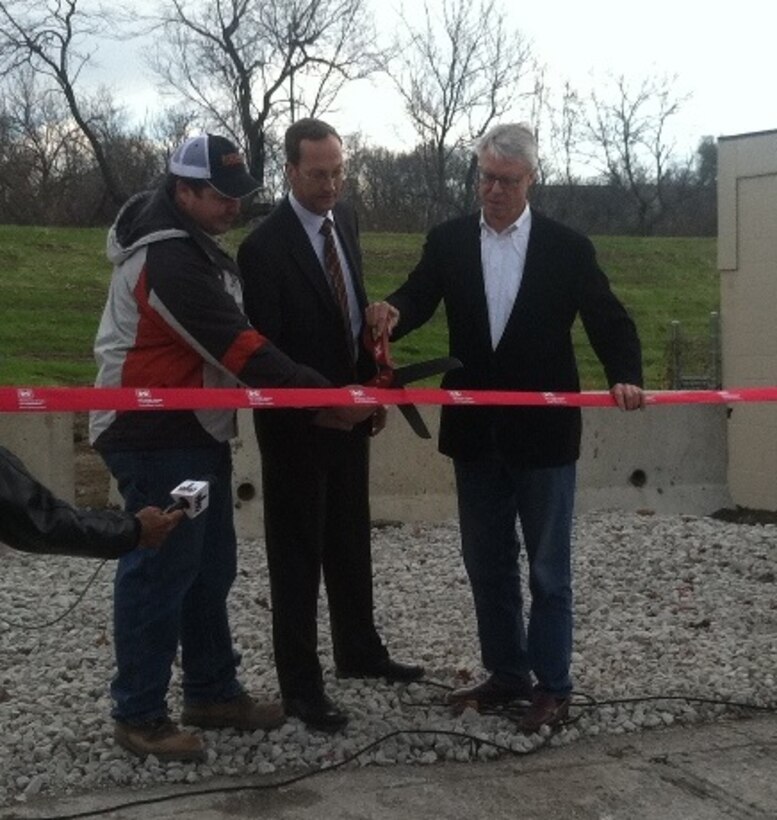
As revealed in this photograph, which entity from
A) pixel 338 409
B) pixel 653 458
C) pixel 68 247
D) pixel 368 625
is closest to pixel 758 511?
pixel 653 458

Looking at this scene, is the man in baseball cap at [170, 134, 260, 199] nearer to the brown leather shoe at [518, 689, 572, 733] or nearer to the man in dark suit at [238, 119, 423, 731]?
the man in dark suit at [238, 119, 423, 731]

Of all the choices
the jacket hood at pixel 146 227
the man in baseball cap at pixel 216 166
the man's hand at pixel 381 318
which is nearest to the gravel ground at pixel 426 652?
the man's hand at pixel 381 318

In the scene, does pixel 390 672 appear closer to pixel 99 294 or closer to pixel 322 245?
pixel 322 245

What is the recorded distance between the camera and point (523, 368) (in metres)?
5.93

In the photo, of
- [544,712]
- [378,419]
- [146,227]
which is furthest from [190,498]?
[544,712]

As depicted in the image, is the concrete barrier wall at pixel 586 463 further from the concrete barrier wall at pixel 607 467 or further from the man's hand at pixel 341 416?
the man's hand at pixel 341 416

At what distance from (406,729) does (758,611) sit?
3.00 meters

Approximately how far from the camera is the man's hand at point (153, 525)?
4582 mm

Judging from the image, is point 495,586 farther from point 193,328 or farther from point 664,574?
point 664,574

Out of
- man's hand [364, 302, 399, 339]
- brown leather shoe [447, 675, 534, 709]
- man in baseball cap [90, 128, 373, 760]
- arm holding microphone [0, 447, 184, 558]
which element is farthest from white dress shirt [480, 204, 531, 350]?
arm holding microphone [0, 447, 184, 558]

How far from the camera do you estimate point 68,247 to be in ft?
83.9

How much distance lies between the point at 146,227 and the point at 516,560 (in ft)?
6.41

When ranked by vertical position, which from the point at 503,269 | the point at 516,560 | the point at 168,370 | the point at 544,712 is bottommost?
the point at 544,712

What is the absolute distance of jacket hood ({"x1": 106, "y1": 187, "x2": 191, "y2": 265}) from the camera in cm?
536
